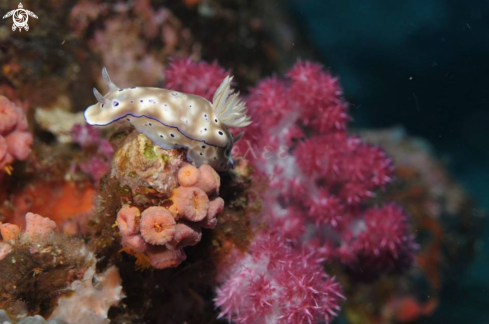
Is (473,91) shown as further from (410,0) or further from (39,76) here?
(39,76)

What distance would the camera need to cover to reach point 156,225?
1590mm

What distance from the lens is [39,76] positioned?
3.36 meters

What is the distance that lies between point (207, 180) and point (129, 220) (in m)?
0.42

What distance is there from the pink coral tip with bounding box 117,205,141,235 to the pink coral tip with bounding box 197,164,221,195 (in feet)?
1.11

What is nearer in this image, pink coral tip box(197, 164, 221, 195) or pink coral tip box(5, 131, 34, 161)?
pink coral tip box(197, 164, 221, 195)

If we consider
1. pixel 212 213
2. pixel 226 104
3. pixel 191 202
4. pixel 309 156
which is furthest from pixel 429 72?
pixel 191 202

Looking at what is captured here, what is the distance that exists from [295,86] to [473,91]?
708 cm

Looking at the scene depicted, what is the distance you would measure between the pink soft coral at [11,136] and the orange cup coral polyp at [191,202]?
146 cm

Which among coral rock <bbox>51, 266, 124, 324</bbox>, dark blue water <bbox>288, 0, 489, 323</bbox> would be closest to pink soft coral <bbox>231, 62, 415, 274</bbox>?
coral rock <bbox>51, 266, 124, 324</bbox>

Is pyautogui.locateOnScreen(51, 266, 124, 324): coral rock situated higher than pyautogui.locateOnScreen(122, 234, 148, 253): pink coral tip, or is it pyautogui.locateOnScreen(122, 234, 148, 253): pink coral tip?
pyautogui.locateOnScreen(122, 234, 148, 253): pink coral tip

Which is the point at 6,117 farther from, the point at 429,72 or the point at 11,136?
the point at 429,72

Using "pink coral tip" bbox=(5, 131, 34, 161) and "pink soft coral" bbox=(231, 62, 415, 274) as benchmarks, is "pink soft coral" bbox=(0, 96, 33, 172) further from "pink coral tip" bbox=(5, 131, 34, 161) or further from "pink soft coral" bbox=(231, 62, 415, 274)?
"pink soft coral" bbox=(231, 62, 415, 274)

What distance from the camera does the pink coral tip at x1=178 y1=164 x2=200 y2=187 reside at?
5.52 feet

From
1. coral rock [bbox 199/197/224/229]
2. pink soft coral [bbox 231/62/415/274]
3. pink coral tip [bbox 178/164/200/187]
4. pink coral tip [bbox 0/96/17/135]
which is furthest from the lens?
pink soft coral [bbox 231/62/415/274]
